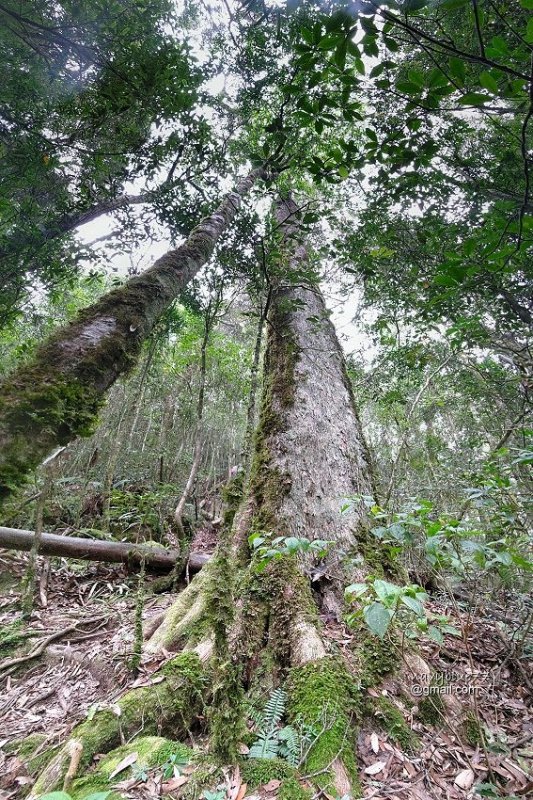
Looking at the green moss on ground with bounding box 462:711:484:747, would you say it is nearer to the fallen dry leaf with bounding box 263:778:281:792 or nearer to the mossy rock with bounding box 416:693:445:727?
the mossy rock with bounding box 416:693:445:727

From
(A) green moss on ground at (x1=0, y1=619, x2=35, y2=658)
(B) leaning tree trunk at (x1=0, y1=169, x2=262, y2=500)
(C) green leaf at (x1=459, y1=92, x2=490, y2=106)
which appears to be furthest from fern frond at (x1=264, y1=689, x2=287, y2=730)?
(C) green leaf at (x1=459, y1=92, x2=490, y2=106)

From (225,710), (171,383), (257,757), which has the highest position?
(171,383)

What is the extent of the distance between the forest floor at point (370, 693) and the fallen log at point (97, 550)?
17.4 inches

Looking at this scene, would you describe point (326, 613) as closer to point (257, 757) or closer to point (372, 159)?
point (257, 757)

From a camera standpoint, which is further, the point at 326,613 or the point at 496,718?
the point at 326,613

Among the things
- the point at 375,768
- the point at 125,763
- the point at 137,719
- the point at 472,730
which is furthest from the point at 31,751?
the point at 472,730

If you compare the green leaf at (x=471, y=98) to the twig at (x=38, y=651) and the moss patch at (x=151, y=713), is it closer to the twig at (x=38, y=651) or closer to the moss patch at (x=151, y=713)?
the moss patch at (x=151, y=713)

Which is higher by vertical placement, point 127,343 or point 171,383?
point 171,383

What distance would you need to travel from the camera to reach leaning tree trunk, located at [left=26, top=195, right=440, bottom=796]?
1.60 meters

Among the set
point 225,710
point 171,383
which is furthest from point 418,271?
point 171,383

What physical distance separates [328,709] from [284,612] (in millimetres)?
567

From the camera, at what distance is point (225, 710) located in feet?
5.16

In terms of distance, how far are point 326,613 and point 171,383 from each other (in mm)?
7832

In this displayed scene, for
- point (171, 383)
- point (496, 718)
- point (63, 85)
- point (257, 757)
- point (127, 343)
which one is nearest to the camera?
point (257, 757)
